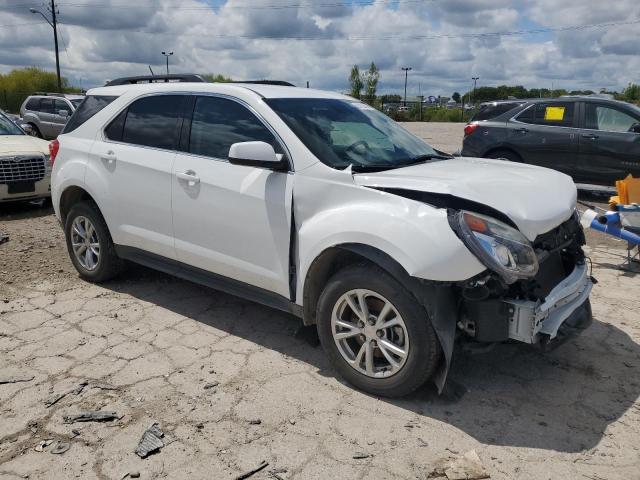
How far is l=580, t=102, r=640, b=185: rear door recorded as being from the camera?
9180mm

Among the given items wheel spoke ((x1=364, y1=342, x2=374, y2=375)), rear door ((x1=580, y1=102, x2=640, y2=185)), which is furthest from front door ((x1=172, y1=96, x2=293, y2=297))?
rear door ((x1=580, y1=102, x2=640, y2=185))

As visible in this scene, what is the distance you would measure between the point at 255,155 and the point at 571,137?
7.87m

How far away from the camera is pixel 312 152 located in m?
3.56

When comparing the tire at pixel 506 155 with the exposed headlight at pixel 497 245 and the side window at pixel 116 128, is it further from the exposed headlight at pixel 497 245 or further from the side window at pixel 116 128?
the exposed headlight at pixel 497 245

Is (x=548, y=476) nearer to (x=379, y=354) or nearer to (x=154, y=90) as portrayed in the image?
(x=379, y=354)

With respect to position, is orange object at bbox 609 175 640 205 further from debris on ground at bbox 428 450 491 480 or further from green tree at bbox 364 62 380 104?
green tree at bbox 364 62 380 104

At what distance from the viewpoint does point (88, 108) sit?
508 centimetres

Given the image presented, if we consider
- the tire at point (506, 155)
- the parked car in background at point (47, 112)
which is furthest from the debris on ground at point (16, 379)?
the parked car in background at point (47, 112)

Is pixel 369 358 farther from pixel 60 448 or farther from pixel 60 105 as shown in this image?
pixel 60 105

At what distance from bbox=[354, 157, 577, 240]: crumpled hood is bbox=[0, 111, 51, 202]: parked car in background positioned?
652 cm

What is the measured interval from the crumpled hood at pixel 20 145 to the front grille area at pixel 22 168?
0.46 ft

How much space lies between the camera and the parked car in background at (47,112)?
18328 mm

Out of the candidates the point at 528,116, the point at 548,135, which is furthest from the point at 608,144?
the point at 528,116

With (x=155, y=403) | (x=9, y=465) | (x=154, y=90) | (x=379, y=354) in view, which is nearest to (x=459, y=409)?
(x=379, y=354)
